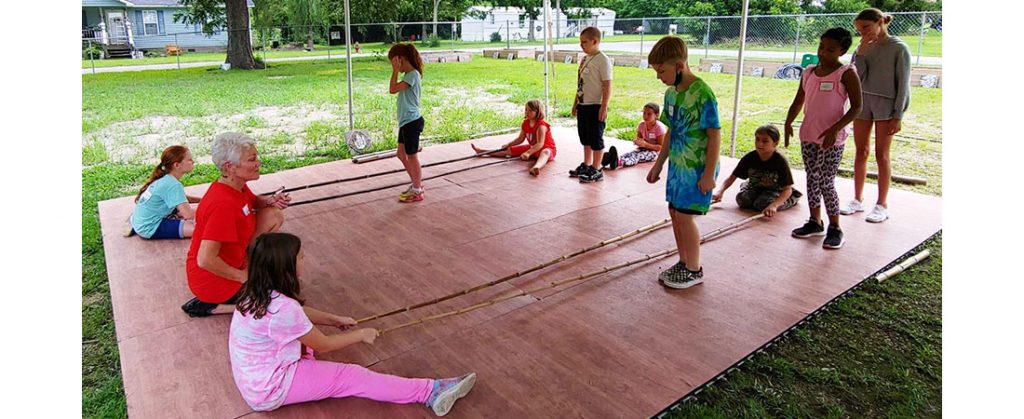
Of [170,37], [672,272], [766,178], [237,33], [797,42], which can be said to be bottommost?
[672,272]

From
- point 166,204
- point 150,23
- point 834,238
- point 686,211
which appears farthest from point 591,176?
point 150,23

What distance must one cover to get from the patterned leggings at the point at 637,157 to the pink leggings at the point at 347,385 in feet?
15.7

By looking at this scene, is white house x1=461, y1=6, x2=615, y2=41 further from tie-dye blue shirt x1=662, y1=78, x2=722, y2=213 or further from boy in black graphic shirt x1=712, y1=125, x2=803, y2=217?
tie-dye blue shirt x1=662, y1=78, x2=722, y2=213

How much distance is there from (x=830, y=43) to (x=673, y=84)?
1376 mm

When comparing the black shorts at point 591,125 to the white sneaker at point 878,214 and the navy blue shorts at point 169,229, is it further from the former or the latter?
the navy blue shorts at point 169,229

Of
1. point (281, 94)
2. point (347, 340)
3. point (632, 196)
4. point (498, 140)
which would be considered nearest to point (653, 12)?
point (281, 94)

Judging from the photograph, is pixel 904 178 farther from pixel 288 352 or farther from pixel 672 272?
pixel 288 352

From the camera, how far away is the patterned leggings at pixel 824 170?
4496 mm

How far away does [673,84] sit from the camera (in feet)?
11.7

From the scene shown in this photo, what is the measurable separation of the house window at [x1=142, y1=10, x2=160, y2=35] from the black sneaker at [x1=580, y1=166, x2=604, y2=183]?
2557 cm

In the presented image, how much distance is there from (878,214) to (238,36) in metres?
17.2

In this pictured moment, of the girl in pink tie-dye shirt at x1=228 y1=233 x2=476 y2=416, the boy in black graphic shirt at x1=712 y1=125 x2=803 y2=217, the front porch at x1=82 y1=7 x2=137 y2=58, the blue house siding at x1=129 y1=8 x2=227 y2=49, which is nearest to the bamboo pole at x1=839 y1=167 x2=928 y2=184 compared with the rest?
the boy in black graphic shirt at x1=712 y1=125 x2=803 y2=217

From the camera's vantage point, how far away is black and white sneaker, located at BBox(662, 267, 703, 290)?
12.6 ft

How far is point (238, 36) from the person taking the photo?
17828 mm
